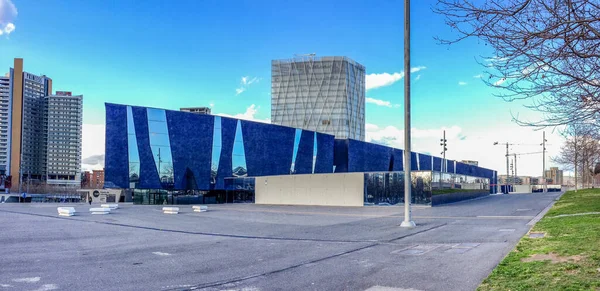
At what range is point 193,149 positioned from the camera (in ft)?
170

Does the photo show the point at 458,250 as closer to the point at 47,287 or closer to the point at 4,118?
the point at 47,287

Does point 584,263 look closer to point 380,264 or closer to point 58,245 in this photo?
point 380,264

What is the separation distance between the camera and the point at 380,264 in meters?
9.28

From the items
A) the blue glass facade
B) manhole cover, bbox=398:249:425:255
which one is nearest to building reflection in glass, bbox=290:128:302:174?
the blue glass facade

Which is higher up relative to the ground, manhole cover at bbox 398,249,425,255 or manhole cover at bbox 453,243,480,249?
manhole cover at bbox 453,243,480,249

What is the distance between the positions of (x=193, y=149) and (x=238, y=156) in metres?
6.15

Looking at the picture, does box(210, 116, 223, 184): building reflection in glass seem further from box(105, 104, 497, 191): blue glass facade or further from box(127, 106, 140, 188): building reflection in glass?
box(127, 106, 140, 188): building reflection in glass

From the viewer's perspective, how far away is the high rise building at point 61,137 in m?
147

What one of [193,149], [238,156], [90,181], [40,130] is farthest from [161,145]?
[90,181]

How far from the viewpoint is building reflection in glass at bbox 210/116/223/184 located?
174ft

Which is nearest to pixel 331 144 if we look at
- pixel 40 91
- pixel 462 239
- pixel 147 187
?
pixel 147 187

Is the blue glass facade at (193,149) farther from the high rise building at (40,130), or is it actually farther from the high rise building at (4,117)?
the high rise building at (4,117)

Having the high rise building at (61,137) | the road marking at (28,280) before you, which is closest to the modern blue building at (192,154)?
the road marking at (28,280)

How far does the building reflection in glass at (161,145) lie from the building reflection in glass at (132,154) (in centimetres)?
182
